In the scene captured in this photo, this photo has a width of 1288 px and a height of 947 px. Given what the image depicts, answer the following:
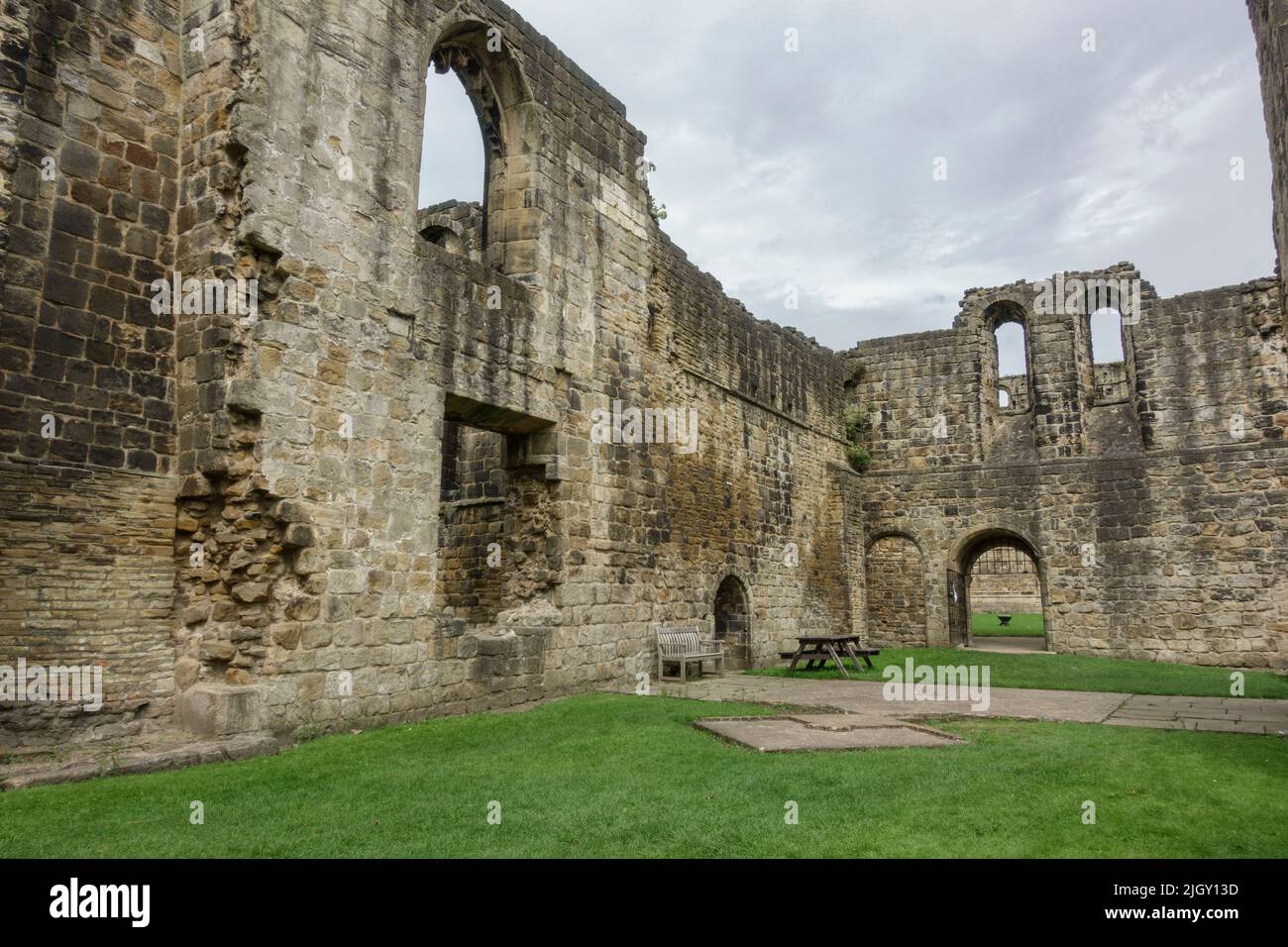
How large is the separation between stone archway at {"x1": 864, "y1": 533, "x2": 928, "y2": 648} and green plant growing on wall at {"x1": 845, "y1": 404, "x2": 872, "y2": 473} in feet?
6.36

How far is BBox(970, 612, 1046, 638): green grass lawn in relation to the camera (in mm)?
25881

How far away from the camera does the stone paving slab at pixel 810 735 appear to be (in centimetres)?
712

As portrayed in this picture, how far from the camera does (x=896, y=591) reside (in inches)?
829

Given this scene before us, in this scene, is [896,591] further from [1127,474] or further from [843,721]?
[843,721]

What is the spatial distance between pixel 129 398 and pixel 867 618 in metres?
17.0

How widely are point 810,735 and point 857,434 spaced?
15302mm

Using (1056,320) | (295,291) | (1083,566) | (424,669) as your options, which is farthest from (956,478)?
(295,291)

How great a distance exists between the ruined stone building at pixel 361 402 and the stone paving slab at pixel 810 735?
2983 mm

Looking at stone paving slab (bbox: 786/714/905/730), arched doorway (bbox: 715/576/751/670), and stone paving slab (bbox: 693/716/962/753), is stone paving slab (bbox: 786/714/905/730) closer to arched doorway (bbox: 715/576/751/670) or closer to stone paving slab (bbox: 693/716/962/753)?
stone paving slab (bbox: 693/716/962/753)

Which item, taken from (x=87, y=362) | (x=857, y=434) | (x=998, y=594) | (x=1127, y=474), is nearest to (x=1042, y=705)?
(x=1127, y=474)

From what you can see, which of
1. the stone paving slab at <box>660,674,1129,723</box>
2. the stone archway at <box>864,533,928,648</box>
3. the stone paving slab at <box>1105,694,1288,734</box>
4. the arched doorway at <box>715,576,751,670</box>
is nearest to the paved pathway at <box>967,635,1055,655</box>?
the stone archway at <box>864,533,928,648</box>

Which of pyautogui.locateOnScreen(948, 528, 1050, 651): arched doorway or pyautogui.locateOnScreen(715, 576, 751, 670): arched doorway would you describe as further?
pyautogui.locateOnScreen(948, 528, 1050, 651): arched doorway

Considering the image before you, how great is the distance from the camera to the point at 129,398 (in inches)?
287

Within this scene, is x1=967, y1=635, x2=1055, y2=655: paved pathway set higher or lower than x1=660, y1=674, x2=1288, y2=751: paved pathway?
lower
